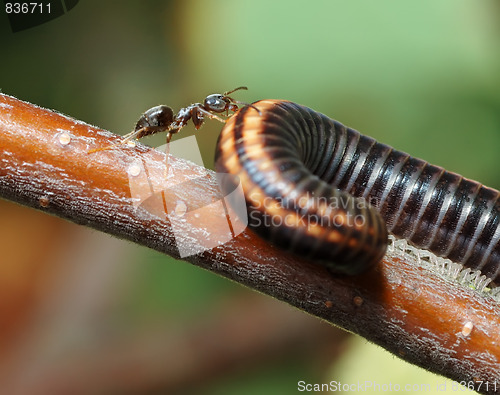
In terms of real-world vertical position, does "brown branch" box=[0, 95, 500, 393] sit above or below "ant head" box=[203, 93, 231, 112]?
below

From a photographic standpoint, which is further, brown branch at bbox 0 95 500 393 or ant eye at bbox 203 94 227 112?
ant eye at bbox 203 94 227 112

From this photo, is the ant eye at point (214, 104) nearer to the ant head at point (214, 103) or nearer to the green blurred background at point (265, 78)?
the ant head at point (214, 103)

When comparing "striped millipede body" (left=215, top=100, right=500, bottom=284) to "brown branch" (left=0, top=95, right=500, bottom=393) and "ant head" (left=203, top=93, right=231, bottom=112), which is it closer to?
"brown branch" (left=0, top=95, right=500, bottom=393)

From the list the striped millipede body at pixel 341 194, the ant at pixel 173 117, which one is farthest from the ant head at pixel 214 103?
the striped millipede body at pixel 341 194

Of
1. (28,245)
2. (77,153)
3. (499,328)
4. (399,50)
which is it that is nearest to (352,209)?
(499,328)

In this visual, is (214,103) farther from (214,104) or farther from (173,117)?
(173,117)

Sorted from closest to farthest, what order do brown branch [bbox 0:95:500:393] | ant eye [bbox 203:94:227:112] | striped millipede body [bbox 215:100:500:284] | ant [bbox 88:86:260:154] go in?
striped millipede body [bbox 215:100:500:284]
brown branch [bbox 0:95:500:393]
ant [bbox 88:86:260:154]
ant eye [bbox 203:94:227:112]

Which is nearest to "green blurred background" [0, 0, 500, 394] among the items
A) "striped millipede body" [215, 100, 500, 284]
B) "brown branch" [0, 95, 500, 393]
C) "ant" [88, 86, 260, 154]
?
"striped millipede body" [215, 100, 500, 284]

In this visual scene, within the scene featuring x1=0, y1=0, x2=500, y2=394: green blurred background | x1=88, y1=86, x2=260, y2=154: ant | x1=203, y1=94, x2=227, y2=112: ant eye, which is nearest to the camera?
x1=88, y1=86, x2=260, y2=154: ant
